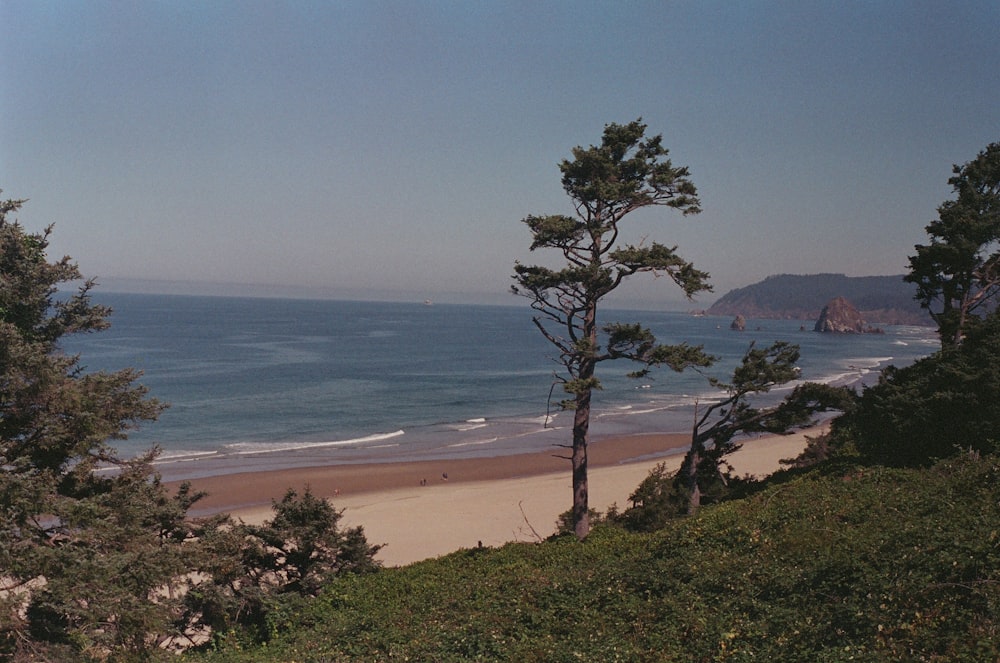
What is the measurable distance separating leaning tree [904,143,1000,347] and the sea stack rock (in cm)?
19115

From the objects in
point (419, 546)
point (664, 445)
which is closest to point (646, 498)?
point (419, 546)

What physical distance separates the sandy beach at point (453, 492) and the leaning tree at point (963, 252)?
45.8ft

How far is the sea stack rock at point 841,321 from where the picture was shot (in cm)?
19238

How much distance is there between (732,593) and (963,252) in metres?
14.3

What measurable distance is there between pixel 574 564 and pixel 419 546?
1204 cm

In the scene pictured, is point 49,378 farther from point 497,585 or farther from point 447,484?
point 447,484

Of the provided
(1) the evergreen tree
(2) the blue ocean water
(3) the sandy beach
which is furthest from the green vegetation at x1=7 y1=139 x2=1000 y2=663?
(3) the sandy beach

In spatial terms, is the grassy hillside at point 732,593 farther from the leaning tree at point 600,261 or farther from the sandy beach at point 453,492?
the sandy beach at point 453,492

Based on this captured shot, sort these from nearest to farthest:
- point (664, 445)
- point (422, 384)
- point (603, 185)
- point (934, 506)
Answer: point (934, 506) < point (603, 185) < point (664, 445) < point (422, 384)

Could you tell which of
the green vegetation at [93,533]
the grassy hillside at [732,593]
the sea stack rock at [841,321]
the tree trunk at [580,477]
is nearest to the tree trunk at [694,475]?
the tree trunk at [580,477]

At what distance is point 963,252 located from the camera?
56.7 feet

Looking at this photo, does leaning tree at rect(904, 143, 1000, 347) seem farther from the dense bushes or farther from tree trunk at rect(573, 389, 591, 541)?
tree trunk at rect(573, 389, 591, 541)

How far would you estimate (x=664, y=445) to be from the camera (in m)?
40.5

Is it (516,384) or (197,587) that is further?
(516,384)
